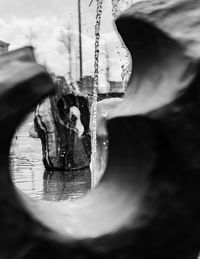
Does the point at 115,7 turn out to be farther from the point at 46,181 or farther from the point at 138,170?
the point at 138,170

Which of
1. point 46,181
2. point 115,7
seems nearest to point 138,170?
point 46,181

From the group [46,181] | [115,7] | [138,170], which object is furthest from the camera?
[115,7]

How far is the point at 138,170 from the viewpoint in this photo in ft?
7.34

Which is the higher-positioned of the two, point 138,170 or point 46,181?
point 138,170

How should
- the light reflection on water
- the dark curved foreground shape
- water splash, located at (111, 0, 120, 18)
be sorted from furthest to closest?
water splash, located at (111, 0, 120, 18)
the light reflection on water
the dark curved foreground shape

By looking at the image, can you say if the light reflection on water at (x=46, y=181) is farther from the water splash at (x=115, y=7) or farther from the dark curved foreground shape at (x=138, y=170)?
the dark curved foreground shape at (x=138, y=170)

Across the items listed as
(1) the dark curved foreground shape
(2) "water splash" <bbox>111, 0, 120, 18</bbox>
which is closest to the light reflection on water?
(2) "water splash" <bbox>111, 0, 120, 18</bbox>

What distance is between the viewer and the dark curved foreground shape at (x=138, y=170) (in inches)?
79.4

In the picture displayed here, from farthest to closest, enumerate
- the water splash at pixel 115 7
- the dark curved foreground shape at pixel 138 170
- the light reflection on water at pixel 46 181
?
1. the water splash at pixel 115 7
2. the light reflection on water at pixel 46 181
3. the dark curved foreground shape at pixel 138 170

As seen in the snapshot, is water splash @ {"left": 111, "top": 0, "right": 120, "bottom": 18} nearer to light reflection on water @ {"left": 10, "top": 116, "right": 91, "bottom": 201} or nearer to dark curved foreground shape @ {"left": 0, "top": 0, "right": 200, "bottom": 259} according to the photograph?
light reflection on water @ {"left": 10, "top": 116, "right": 91, "bottom": 201}

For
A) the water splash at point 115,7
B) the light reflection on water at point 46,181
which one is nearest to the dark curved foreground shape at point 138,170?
the light reflection on water at point 46,181

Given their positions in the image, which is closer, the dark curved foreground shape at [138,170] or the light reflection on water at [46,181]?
the dark curved foreground shape at [138,170]

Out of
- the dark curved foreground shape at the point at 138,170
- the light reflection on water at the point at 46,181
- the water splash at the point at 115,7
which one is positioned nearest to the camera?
the dark curved foreground shape at the point at 138,170

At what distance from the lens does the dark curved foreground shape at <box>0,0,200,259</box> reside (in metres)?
2.02
